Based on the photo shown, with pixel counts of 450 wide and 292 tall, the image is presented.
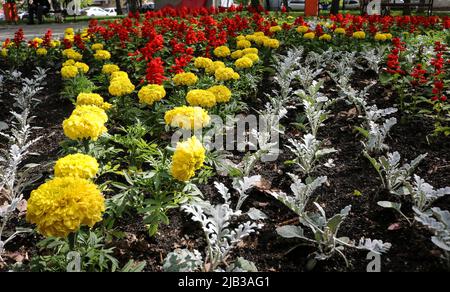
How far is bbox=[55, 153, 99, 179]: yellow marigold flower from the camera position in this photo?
221 cm

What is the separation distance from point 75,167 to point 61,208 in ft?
1.32

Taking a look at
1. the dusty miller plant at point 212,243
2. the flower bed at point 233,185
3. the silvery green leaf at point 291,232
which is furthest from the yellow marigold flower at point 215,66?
the silvery green leaf at point 291,232

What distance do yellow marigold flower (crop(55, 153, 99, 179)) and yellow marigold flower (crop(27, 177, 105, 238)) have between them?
257mm

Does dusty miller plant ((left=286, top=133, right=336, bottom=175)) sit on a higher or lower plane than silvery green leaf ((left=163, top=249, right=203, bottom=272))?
higher

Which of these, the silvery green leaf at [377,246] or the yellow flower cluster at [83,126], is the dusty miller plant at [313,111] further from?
the yellow flower cluster at [83,126]

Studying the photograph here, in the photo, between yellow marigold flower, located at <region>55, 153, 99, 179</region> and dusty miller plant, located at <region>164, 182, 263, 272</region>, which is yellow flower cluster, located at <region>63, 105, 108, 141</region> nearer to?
yellow marigold flower, located at <region>55, 153, 99, 179</region>

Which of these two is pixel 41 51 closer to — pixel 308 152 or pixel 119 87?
pixel 119 87

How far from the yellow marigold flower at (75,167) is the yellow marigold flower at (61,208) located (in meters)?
0.26

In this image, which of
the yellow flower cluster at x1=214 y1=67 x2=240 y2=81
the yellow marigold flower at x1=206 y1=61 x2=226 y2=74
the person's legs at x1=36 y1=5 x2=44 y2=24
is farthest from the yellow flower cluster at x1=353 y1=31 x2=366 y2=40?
the person's legs at x1=36 y1=5 x2=44 y2=24

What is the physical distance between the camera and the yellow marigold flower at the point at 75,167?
2.21m

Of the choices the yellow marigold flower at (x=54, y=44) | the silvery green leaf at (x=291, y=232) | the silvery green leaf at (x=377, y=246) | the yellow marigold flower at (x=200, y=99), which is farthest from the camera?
the yellow marigold flower at (x=54, y=44)
